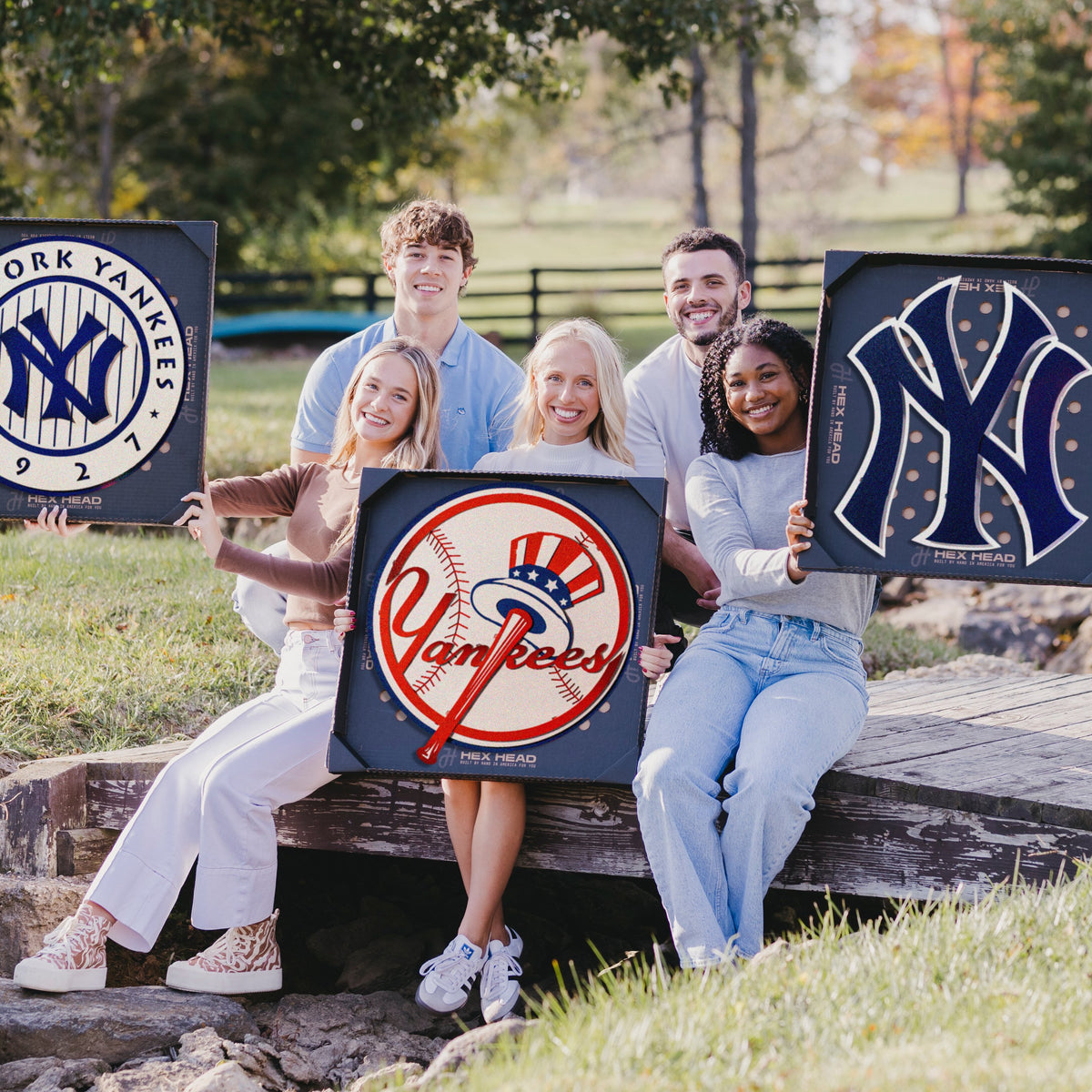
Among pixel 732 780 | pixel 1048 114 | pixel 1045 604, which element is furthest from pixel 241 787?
pixel 1048 114

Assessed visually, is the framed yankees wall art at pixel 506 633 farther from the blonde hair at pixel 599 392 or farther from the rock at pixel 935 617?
the rock at pixel 935 617

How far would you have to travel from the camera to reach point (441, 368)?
418 centimetres

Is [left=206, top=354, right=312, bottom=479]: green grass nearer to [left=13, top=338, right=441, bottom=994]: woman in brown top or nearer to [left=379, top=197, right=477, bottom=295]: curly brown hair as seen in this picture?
[left=379, top=197, right=477, bottom=295]: curly brown hair

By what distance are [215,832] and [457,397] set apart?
153 centimetres

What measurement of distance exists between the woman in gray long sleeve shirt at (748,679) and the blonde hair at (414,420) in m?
0.71

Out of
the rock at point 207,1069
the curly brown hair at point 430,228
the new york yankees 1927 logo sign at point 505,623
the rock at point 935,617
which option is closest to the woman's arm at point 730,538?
the new york yankees 1927 logo sign at point 505,623

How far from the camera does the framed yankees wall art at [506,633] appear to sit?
10.4 ft

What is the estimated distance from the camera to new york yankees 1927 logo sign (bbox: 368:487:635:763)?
10.5 ft

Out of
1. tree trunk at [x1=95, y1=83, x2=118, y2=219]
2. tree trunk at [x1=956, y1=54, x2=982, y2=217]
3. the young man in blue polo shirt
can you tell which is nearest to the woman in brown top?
the young man in blue polo shirt

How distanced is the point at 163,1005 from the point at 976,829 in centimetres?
204

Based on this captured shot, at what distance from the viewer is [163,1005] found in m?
3.30

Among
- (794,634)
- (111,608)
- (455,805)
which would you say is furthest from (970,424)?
(111,608)

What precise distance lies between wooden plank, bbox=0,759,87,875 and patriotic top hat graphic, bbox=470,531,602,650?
1.45m

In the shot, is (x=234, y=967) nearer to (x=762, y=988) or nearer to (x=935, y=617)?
(x=762, y=988)
